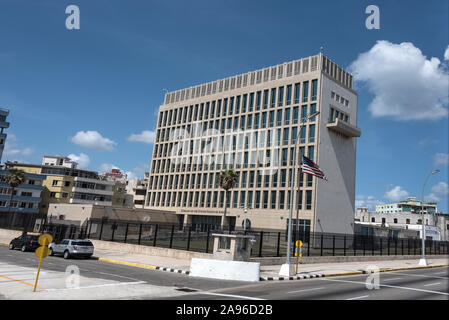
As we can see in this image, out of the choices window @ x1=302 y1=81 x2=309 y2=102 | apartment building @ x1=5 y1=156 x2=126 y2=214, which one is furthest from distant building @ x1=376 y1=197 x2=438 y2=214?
apartment building @ x1=5 y1=156 x2=126 y2=214

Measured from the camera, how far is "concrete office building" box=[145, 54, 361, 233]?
5431 centimetres

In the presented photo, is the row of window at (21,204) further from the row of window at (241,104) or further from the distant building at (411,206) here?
the distant building at (411,206)

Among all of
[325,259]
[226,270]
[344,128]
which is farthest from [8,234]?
[344,128]

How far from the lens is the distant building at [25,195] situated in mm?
80188

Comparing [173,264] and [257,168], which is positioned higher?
[257,168]

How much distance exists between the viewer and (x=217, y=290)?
15.7m

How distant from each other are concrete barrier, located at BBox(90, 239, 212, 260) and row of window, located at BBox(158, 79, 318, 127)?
3621cm

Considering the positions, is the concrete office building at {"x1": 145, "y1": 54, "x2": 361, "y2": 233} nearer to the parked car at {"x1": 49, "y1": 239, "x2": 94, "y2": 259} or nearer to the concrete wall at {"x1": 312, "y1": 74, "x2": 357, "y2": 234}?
the concrete wall at {"x1": 312, "y1": 74, "x2": 357, "y2": 234}

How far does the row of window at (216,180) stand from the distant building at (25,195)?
96.1ft

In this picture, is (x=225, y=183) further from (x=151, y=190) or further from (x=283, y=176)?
(x=151, y=190)

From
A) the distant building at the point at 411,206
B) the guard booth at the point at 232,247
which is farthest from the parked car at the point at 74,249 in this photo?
the distant building at the point at 411,206

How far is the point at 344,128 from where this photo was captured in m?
55.7
